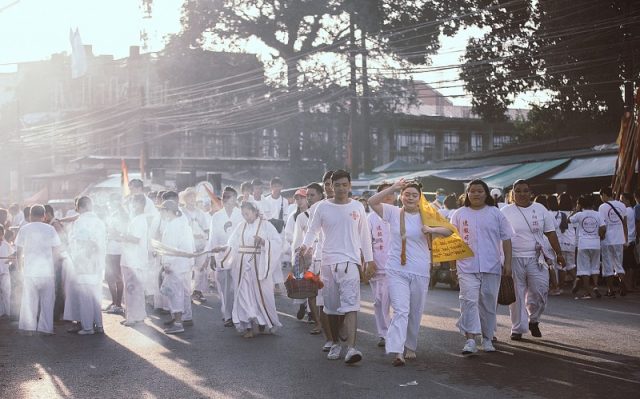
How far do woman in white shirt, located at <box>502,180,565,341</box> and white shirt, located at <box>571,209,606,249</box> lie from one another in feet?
22.2

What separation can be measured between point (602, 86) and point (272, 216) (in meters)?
16.3

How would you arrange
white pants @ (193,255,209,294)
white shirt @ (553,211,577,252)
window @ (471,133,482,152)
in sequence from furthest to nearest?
window @ (471,133,482,152) → white shirt @ (553,211,577,252) → white pants @ (193,255,209,294)

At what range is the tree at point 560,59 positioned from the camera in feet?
98.7

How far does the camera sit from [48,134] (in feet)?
220

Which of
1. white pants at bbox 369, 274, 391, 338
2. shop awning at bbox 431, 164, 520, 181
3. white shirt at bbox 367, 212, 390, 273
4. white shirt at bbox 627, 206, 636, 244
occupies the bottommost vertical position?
white pants at bbox 369, 274, 391, 338

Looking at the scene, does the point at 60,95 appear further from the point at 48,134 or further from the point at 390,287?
the point at 390,287

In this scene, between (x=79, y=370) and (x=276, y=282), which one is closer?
(x=79, y=370)

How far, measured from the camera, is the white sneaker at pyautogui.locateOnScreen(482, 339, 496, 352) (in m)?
9.88

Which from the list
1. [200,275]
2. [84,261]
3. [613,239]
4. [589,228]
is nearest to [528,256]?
[84,261]

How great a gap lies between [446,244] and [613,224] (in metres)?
8.76

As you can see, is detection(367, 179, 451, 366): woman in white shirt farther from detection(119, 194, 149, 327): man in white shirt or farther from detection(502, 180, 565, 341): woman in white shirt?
detection(119, 194, 149, 327): man in white shirt

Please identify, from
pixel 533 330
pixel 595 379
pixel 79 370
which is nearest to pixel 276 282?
pixel 533 330

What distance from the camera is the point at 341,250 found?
9.58m

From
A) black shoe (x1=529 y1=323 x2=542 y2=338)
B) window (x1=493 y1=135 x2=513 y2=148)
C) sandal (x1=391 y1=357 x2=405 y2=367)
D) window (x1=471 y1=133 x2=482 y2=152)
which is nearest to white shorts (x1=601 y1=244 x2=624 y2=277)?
black shoe (x1=529 y1=323 x2=542 y2=338)
